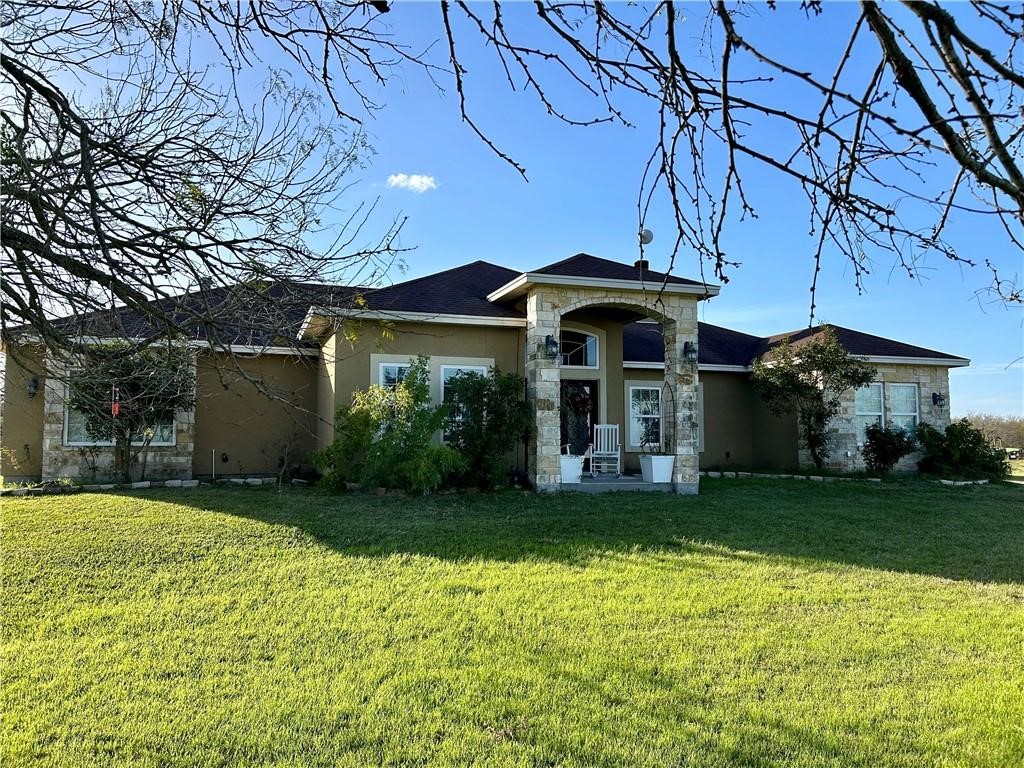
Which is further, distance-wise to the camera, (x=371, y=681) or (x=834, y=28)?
(x=371, y=681)

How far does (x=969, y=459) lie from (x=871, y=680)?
55.4 ft

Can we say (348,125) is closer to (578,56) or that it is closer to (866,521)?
(578,56)

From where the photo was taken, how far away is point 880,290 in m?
2.38

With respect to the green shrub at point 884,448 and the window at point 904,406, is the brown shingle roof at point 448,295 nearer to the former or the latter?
the green shrub at point 884,448

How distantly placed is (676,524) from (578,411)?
591cm

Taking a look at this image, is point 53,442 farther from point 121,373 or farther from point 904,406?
point 904,406

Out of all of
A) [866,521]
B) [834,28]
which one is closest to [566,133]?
[834,28]

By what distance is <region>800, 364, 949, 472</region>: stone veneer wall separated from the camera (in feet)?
59.7

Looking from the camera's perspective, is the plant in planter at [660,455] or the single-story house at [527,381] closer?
the single-story house at [527,381]

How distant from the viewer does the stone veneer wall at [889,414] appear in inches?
716

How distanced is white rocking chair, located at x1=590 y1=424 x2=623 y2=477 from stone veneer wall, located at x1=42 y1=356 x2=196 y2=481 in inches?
351

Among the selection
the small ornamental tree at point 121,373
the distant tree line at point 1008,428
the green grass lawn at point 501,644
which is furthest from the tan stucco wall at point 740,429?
the distant tree line at point 1008,428

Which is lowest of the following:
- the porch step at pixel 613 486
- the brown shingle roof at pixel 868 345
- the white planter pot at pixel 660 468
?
the porch step at pixel 613 486

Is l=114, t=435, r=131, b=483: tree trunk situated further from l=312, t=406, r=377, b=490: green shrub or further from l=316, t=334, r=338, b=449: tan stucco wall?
l=312, t=406, r=377, b=490: green shrub
